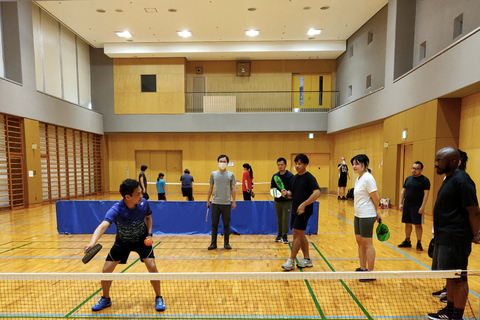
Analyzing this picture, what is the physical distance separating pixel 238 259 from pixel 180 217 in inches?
96.6

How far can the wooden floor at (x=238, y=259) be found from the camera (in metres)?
3.29

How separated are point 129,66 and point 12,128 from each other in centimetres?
790

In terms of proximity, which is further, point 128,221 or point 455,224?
point 128,221

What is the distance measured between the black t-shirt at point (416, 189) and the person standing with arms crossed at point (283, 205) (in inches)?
98.4

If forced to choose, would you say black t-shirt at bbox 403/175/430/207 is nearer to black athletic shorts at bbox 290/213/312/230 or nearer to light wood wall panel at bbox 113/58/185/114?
black athletic shorts at bbox 290/213/312/230

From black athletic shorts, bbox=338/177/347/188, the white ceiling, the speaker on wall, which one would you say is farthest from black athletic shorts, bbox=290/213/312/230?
the speaker on wall

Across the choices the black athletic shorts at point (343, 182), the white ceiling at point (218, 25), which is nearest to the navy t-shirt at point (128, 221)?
the white ceiling at point (218, 25)

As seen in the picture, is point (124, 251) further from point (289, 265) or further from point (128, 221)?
point (289, 265)

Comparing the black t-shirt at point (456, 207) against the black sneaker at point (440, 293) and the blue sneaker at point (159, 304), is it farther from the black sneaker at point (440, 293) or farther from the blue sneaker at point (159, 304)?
the blue sneaker at point (159, 304)

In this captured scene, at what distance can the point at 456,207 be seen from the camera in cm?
272

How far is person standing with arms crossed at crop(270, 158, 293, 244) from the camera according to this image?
598 centimetres

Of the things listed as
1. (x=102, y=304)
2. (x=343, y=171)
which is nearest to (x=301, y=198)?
(x=102, y=304)

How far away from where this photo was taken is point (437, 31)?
9023mm

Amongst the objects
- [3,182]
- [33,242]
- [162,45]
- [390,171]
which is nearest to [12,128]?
[3,182]
